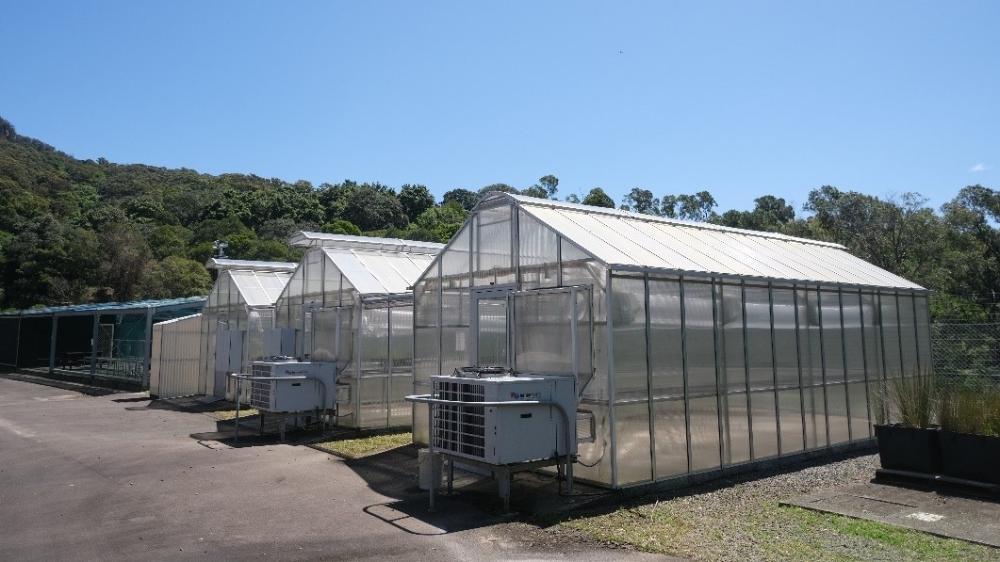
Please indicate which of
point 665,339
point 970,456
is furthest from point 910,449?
point 665,339

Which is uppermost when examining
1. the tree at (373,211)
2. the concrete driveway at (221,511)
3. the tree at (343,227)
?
the tree at (373,211)

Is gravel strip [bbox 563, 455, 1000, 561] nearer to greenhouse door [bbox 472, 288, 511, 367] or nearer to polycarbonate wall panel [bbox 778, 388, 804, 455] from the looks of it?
polycarbonate wall panel [bbox 778, 388, 804, 455]

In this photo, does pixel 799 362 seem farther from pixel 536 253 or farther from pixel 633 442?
pixel 536 253

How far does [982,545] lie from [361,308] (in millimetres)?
12240

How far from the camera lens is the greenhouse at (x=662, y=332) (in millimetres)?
9062

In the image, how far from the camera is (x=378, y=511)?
8.34m

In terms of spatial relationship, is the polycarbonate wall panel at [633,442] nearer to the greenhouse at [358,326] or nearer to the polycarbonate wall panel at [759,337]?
the polycarbonate wall panel at [759,337]

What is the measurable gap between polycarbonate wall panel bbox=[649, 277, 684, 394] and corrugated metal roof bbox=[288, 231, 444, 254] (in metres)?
10.3

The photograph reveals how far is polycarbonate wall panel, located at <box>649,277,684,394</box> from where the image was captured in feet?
30.6

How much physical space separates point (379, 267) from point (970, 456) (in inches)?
529

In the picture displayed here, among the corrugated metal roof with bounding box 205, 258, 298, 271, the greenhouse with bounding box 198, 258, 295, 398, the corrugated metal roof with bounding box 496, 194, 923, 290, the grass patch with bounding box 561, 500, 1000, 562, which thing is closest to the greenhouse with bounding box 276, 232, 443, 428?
the greenhouse with bounding box 198, 258, 295, 398

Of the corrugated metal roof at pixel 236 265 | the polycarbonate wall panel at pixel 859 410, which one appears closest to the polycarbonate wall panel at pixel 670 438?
the polycarbonate wall panel at pixel 859 410

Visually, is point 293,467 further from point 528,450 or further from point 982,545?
point 982,545

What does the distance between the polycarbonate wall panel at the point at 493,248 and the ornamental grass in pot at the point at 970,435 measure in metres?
6.90
